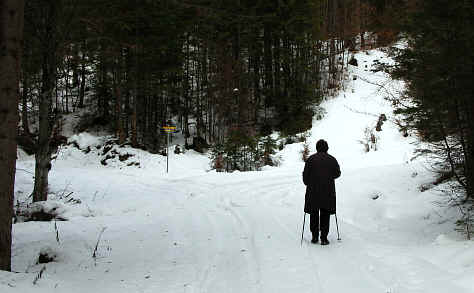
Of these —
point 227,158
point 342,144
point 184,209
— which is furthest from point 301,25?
point 184,209

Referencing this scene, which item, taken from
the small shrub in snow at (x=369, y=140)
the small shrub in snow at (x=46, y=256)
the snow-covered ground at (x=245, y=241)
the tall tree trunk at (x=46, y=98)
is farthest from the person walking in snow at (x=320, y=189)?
the small shrub in snow at (x=369, y=140)

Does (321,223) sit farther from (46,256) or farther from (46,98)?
(46,98)

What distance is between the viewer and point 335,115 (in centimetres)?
2614

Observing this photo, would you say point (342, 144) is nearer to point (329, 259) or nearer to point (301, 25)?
point (301, 25)

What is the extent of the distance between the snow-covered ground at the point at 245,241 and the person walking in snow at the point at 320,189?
0.43 m

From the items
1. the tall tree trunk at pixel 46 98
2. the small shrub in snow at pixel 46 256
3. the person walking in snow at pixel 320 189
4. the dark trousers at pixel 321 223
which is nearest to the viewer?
the small shrub in snow at pixel 46 256

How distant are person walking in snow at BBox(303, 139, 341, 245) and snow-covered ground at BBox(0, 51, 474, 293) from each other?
0.43 meters

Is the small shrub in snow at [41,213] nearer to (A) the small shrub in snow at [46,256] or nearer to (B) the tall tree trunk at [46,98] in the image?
(B) the tall tree trunk at [46,98]

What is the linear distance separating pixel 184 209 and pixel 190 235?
2.98 meters

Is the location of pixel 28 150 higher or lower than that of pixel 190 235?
lower

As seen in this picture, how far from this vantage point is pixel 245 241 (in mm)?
6766

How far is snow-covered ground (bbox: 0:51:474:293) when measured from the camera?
4.63 meters

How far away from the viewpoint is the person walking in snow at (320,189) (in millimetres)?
6789

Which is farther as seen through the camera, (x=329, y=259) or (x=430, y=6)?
(x=430, y=6)
